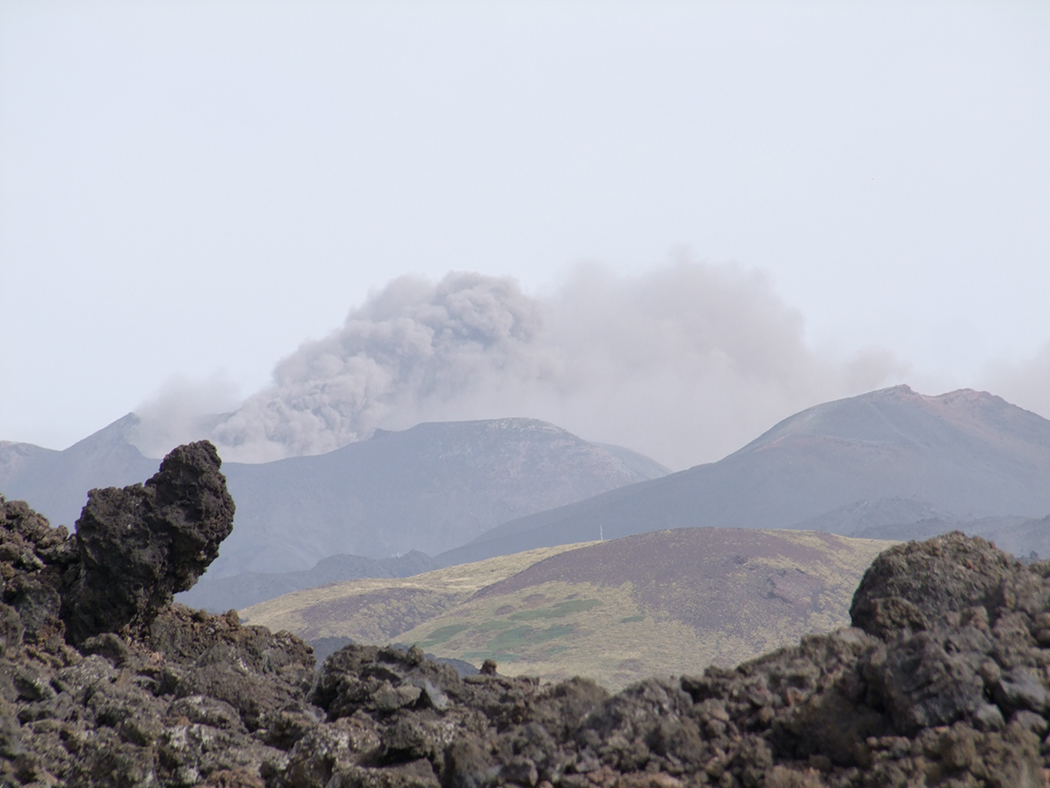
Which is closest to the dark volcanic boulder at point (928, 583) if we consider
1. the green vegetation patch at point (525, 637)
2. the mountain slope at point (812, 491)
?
the green vegetation patch at point (525, 637)

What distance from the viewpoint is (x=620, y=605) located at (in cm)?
6631

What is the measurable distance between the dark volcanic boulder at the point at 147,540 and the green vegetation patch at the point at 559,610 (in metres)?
49.4

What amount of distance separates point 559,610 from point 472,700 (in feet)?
183

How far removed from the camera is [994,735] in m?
7.06

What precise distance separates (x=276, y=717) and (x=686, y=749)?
6.84m

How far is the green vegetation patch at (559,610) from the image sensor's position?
67.2 m

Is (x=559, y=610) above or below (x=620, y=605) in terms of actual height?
below

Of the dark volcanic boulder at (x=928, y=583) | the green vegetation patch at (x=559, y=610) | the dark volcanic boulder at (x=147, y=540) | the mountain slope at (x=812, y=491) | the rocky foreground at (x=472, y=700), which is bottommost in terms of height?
the green vegetation patch at (x=559, y=610)

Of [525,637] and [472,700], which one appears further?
[525,637]

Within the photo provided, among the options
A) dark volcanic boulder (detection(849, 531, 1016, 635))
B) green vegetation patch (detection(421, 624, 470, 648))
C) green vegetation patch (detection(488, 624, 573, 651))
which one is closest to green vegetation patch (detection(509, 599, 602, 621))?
green vegetation patch (detection(488, 624, 573, 651))

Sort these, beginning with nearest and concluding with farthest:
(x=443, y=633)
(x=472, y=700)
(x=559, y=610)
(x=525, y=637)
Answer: (x=472, y=700)
(x=525, y=637)
(x=559, y=610)
(x=443, y=633)

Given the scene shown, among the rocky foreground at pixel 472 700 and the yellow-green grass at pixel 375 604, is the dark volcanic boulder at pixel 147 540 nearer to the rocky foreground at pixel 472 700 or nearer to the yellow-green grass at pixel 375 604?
the rocky foreground at pixel 472 700

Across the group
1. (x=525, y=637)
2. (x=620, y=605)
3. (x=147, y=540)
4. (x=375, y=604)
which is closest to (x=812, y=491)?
(x=375, y=604)

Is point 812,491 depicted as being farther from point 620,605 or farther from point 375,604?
point 620,605
